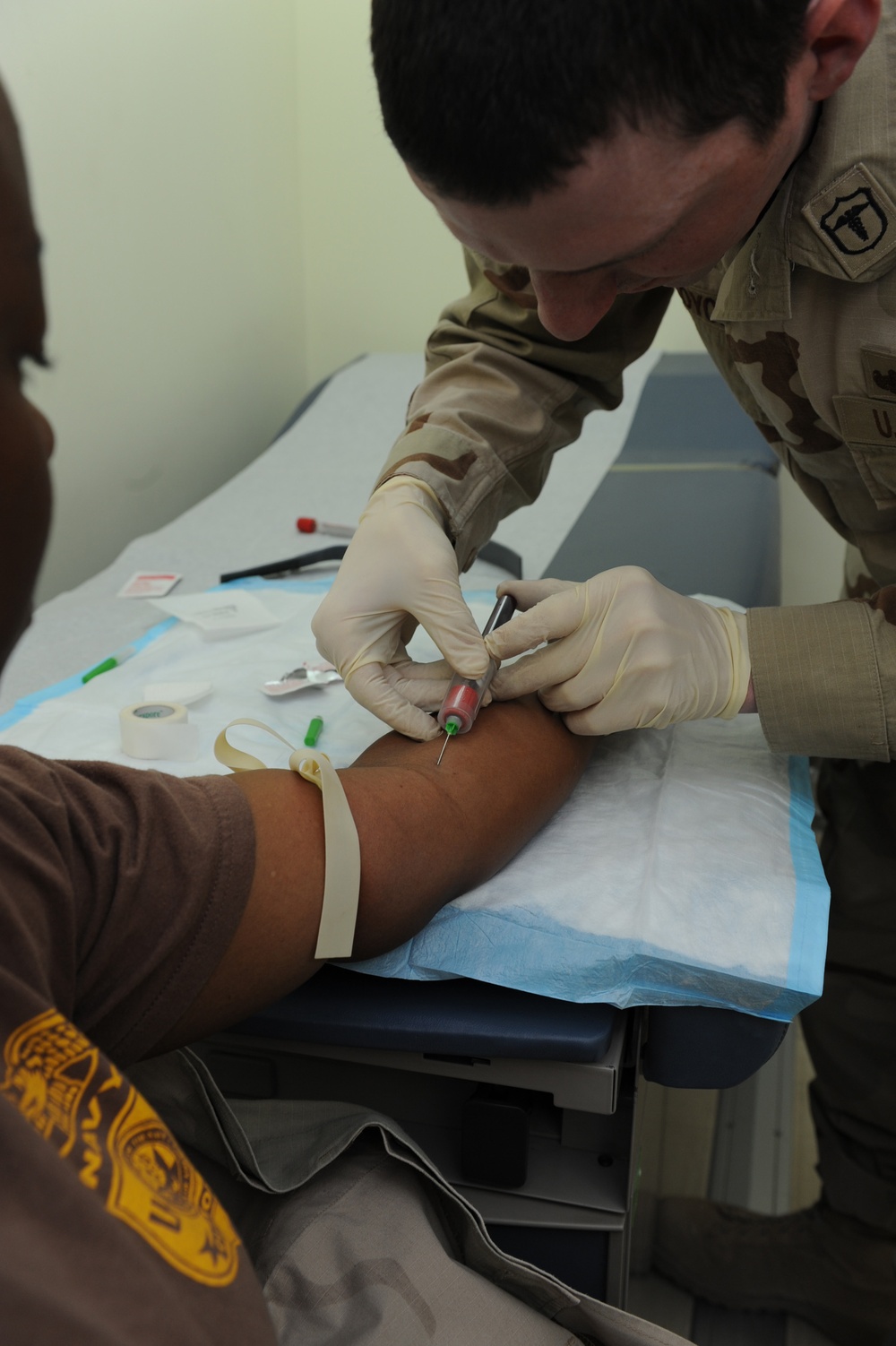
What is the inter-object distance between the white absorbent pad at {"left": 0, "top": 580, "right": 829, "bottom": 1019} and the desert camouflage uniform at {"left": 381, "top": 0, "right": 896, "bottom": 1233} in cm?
12

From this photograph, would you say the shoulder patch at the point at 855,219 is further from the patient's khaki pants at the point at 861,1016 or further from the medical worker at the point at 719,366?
the patient's khaki pants at the point at 861,1016

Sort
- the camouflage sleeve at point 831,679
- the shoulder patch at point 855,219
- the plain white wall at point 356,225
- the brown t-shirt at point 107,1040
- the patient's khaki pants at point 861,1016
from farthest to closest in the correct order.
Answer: the plain white wall at point 356,225, the patient's khaki pants at point 861,1016, the camouflage sleeve at point 831,679, the shoulder patch at point 855,219, the brown t-shirt at point 107,1040

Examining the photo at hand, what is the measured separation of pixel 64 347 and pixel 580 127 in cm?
204

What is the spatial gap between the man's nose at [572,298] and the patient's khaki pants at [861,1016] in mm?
786

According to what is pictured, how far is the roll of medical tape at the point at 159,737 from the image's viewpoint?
1.24m

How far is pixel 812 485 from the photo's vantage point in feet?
4.84

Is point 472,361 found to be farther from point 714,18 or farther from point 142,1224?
point 142,1224

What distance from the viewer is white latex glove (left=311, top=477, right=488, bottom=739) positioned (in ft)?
4.04

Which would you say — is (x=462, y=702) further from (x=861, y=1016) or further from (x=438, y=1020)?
(x=861, y=1016)

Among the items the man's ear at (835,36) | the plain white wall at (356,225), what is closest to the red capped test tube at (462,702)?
the man's ear at (835,36)

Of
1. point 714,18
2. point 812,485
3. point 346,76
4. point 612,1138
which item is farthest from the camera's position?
point 346,76

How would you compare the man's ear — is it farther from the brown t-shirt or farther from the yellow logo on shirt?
the yellow logo on shirt

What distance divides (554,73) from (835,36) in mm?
270

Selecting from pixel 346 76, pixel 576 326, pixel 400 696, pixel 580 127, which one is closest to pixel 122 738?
pixel 400 696
